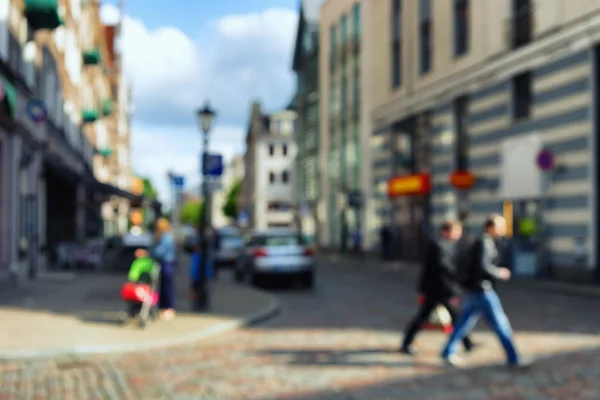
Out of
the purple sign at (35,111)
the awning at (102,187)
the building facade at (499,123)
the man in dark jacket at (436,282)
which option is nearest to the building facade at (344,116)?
the building facade at (499,123)

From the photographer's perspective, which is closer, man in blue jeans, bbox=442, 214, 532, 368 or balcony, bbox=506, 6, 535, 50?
man in blue jeans, bbox=442, 214, 532, 368

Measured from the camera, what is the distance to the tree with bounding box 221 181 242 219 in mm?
120562

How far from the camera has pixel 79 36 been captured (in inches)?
1586

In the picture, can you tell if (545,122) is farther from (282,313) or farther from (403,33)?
(403,33)

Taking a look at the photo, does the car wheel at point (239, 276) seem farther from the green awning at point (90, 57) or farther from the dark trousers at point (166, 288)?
the green awning at point (90, 57)

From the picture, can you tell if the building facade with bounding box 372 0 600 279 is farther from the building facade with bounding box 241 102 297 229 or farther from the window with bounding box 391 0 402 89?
the building facade with bounding box 241 102 297 229

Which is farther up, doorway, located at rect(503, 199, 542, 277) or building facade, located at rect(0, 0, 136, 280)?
building facade, located at rect(0, 0, 136, 280)

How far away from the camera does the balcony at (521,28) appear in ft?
78.9

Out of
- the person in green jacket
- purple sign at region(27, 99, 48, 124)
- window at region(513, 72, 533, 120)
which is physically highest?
window at region(513, 72, 533, 120)

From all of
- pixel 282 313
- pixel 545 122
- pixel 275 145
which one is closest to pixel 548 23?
pixel 545 122

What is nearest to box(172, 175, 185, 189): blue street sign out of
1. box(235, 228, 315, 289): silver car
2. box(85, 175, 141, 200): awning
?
box(235, 228, 315, 289): silver car

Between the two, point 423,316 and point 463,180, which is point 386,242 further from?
point 423,316

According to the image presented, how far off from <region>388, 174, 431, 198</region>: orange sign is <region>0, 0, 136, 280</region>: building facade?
12.7 meters

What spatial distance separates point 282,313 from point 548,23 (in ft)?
41.4
